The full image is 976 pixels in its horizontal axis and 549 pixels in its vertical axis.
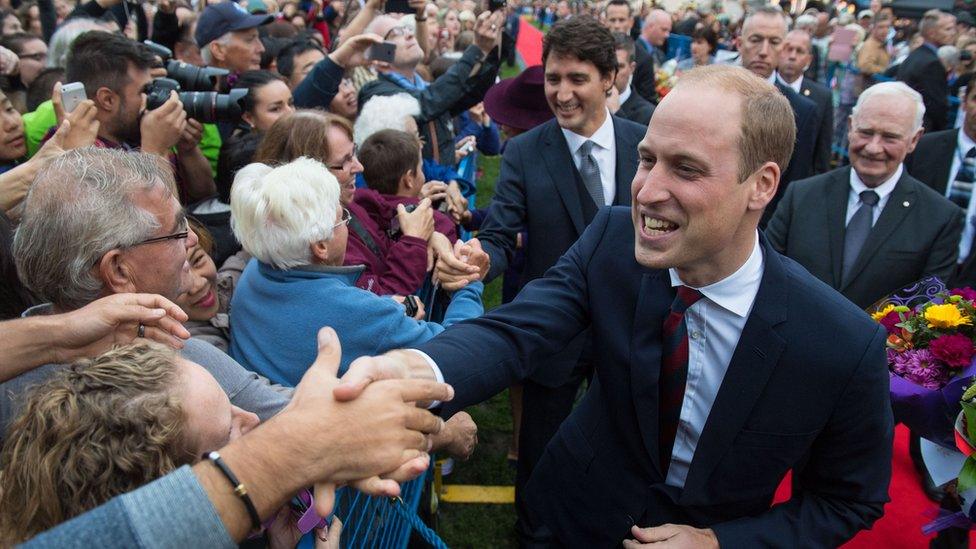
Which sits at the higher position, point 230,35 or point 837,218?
point 230,35

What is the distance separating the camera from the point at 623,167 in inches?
151

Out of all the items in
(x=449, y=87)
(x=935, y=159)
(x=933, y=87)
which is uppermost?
(x=449, y=87)

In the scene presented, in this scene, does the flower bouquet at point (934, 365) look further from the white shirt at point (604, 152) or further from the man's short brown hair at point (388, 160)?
the man's short brown hair at point (388, 160)

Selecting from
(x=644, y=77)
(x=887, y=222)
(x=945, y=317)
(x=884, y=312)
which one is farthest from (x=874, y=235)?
(x=644, y=77)

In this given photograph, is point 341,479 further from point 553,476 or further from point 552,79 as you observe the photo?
point 552,79

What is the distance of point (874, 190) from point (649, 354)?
262cm

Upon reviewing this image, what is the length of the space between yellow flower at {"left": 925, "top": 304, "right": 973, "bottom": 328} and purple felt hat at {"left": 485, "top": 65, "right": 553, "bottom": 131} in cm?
317

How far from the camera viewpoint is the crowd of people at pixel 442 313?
152 centimetres

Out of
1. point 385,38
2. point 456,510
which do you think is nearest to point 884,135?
point 456,510

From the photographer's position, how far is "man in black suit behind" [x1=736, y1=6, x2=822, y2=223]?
18.3ft

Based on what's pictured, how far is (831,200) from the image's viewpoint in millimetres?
4117

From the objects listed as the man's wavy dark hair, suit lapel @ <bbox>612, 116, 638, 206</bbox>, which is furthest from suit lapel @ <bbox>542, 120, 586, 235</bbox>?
the man's wavy dark hair

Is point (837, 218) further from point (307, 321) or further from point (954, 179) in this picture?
point (307, 321)

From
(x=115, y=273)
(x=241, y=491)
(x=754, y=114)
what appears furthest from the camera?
(x=115, y=273)
